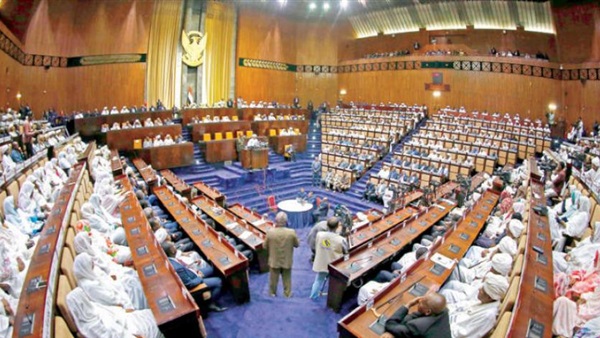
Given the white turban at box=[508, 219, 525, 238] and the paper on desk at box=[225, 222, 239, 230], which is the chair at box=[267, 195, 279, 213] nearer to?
the paper on desk at box=[225, 222, 239, 230]

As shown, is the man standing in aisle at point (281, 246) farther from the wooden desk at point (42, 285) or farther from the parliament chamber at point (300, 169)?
the wooden desk at point (42, 285)

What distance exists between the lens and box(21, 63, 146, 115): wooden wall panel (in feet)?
46.2

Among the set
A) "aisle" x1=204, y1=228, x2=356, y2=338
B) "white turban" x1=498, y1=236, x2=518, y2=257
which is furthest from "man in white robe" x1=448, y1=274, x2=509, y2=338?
"aisle" x1=204, y1=228, x2=356, y2=338

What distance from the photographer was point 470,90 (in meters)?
17.1

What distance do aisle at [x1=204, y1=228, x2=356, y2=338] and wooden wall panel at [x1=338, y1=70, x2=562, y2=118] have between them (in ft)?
51.7

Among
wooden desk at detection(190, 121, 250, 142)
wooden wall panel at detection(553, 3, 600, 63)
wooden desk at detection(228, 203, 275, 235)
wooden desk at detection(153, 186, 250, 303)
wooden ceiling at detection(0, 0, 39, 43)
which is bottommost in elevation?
wooden desk at detection(228, 203, 275, 235)

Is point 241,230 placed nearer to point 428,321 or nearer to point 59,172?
point 59,172

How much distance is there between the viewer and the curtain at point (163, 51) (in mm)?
15836

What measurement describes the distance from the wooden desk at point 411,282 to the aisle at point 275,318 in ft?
2.93

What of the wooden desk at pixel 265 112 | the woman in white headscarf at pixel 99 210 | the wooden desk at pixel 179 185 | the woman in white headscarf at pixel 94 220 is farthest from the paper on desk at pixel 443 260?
the wooden desk at pixel 265 112

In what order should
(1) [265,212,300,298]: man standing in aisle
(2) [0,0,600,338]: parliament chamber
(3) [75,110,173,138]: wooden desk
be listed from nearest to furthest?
(2) [0,0,600,338]: parliament chamber → (1) [265,212,300,298]: man standing in aisle → (3) [75,110,173,138]: wooden desk

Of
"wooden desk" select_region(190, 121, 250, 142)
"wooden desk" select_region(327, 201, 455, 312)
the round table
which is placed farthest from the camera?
"wooden desk" select_region(190, 121, 250, 142)

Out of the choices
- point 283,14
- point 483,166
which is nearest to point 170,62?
point 283,14

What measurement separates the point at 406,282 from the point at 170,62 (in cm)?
1589
